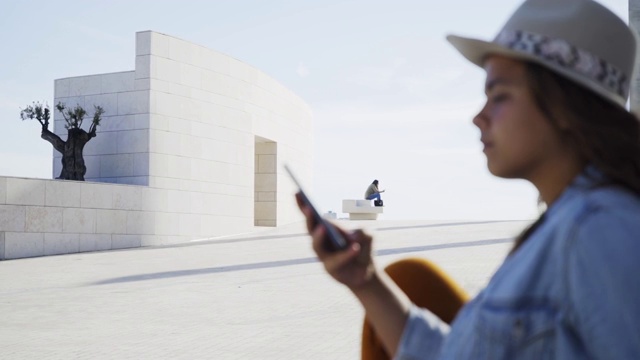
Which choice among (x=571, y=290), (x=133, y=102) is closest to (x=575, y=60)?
(x=571, y=290)

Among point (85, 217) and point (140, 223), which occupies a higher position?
point (85, 217)

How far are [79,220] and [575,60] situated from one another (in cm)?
1706

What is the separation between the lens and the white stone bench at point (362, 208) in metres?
28.4

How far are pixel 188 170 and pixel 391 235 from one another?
5796 millimetres

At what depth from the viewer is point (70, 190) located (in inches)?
679

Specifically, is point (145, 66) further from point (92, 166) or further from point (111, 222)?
point (111, 222)

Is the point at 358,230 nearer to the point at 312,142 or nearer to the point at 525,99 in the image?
the point at 525,99

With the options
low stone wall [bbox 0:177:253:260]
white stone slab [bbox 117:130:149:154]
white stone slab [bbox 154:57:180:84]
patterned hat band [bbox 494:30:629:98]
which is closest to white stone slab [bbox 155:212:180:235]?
low stone wall [bbox 0:177:253:260]

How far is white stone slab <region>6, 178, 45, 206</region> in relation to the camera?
16094 mm

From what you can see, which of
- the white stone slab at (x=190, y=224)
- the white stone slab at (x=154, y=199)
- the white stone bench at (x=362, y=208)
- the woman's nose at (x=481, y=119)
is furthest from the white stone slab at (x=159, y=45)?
the woman's nose at (x=481, y=119)

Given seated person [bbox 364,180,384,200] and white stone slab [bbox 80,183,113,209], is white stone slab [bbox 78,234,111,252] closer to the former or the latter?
white stone slab [bbox 80,183,113,209]

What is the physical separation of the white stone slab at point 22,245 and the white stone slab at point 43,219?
0.48ft

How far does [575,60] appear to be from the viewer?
1.27 m

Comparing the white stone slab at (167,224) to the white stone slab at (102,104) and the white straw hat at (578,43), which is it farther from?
the white straw hat at (578,43)
